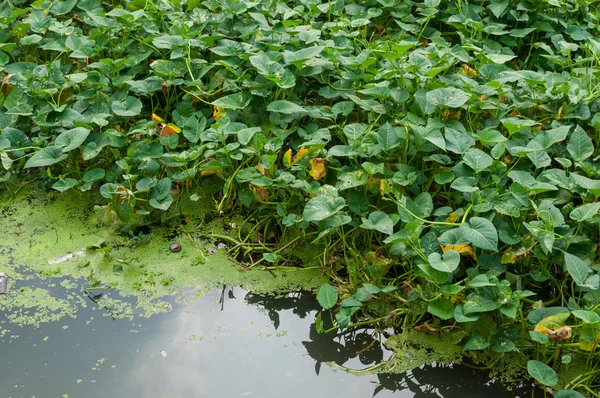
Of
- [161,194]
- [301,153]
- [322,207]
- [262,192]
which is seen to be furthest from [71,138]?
[322,207]

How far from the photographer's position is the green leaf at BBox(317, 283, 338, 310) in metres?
2.02

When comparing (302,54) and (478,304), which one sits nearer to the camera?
(478,304)

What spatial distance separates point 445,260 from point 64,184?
4.40ft

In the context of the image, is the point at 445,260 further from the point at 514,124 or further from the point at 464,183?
the point at 514,124

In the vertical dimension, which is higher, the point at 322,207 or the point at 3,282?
the point at 322,207

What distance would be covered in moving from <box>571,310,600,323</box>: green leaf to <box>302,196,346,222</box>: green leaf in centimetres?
71

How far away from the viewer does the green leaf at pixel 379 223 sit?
6.67 ft

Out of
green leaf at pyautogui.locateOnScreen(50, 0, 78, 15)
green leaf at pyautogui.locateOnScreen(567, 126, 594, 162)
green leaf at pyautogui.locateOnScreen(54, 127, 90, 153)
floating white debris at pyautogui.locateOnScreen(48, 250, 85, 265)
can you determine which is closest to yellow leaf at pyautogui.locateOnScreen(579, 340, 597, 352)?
green leaf at pyautogui.locateOnScreen(567, 126, 594, 162)

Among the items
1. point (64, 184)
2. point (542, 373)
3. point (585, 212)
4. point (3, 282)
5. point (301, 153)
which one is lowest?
point (3, 282)

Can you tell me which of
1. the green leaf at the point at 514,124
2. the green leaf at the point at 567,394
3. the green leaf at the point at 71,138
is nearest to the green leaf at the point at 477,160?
the green leaf at the point at 514,124

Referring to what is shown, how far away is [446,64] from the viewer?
244 centimetres

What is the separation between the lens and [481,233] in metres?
1.91

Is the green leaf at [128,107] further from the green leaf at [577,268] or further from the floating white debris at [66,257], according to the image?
the green leaf at [577,268]

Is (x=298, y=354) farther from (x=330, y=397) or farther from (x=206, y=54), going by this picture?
(x=206, y=54)
